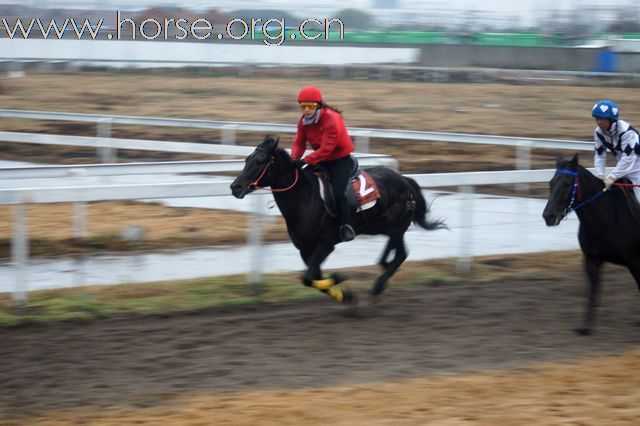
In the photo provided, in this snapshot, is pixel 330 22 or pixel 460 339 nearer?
pixel 460 339

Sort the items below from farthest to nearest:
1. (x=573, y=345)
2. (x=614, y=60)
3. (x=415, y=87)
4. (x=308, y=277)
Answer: (x=614, y=60) < (x=415, y=87) < (x=308, y=277) < (x=573, y=345)

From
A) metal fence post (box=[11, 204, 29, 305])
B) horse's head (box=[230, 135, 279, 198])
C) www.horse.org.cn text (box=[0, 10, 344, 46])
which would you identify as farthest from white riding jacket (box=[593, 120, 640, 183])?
www.horse.org.cn text (box=[0, 10, 344, 46])

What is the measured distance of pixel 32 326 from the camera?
819 cm

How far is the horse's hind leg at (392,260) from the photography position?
31.0ft

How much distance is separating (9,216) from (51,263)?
3.52 meters

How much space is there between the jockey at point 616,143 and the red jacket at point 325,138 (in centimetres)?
230

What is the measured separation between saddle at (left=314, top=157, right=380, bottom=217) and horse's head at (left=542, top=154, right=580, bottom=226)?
1796 mm

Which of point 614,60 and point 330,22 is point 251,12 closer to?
point 330,22

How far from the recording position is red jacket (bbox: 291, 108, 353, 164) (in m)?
9.02

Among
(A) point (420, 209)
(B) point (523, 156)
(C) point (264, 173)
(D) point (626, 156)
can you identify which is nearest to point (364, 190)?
(A) point (420, 209)

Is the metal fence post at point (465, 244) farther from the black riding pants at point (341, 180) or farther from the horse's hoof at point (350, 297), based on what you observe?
the horse's hoof at point (350, 297)

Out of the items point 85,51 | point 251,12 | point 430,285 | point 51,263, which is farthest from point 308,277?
point 251,12

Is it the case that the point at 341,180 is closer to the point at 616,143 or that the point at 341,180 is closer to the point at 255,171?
A: the point at 255,171

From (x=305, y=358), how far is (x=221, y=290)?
240 centimetres
